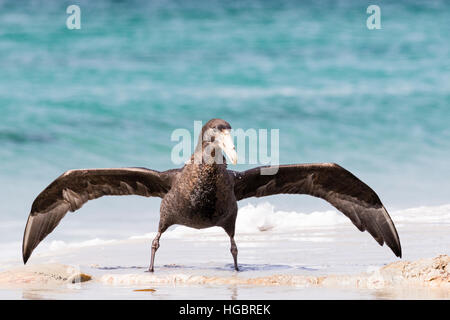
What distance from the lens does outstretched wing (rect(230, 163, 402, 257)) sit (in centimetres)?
1338

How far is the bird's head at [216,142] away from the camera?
11017 millimetres

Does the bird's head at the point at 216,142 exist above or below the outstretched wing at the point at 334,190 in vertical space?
above

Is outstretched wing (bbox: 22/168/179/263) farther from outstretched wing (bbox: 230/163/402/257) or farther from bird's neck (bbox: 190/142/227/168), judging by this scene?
outstretched wing (bbox: 230/163/402/257)

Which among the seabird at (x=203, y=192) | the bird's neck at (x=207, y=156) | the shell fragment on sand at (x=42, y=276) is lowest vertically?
the shell fragment on sand at (x=42, y=276)

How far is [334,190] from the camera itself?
1396cm

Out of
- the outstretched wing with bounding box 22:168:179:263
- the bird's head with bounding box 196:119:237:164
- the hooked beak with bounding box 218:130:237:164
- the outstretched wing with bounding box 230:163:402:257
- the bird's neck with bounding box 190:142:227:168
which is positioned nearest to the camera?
the hooked beak with bounding box 218:130:237:164

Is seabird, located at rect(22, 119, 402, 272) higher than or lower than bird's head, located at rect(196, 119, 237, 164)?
lower

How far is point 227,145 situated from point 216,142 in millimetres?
323

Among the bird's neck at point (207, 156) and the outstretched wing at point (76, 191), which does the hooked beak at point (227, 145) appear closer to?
the bird's neck at point (207, 156)

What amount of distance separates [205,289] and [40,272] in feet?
9.90

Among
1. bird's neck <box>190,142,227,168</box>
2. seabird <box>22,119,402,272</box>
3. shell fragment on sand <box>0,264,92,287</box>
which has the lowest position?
shell fragment on sand <box>0,264,92,287</box>

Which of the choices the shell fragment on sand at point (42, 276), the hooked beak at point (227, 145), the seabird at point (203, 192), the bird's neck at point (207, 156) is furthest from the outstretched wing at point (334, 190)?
the shell fragment on sand at point (42, 276)

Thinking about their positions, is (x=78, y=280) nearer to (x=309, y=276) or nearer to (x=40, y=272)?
(x=40, y=272)

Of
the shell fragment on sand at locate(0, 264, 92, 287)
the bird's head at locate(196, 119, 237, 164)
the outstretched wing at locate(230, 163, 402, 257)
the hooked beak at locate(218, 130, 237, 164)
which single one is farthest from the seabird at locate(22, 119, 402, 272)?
the shell fragment on sand at locate(0, 264, 92, 287)
